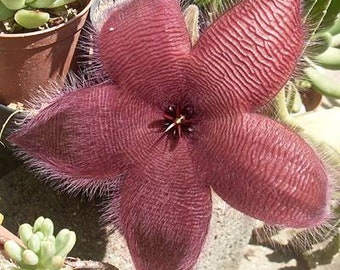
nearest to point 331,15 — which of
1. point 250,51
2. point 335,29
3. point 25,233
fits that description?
A: point 335,29

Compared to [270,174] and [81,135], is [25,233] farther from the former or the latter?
[270,174]

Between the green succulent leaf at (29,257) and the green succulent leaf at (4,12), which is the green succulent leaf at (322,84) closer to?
the green succulent leaf at (4,12)

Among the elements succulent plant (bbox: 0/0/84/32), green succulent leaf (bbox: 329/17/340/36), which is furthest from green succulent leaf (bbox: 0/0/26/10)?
green succulent leaf (bbox: 329/17/340/36)

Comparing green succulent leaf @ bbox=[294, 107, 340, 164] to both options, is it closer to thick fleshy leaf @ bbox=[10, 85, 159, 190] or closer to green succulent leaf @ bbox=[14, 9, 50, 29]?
thick fleshy leaf @ bbox=[10, 85, 159, 190]

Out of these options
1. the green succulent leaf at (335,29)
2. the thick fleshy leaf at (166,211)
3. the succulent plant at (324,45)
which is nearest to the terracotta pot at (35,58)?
the thick fleshy leaf at (166,211)

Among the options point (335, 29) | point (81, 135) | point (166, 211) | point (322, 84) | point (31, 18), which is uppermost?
point (31, 18)

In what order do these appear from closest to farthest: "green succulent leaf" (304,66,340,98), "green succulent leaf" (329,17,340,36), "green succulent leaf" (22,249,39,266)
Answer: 1. "green succulent leaf" (22,249,39,266)
2. "green succulent leaf" (329,17,340,36)
3. "green succulent leaf" (304,66,340,98)
